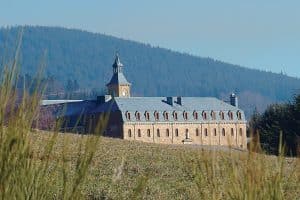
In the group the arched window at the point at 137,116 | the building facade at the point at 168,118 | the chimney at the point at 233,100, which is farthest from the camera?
the chimney at the point at 233,100

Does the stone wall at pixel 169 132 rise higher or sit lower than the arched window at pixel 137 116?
lower

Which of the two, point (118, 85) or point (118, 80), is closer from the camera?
point (118, 85)

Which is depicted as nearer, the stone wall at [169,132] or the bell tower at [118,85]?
the stone wall at [169,132]

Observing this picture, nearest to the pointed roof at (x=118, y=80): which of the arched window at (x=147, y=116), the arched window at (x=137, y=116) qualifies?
the arched window at (x=147, y=116)

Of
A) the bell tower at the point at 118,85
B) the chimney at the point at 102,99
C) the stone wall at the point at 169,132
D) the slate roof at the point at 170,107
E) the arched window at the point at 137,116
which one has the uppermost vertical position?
the bell tower at the point at 118,85

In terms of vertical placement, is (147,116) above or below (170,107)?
below

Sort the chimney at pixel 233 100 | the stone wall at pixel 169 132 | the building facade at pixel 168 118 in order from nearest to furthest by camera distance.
Answer: the building facade at pixel 168 118
the stone wall at pixel 169 132
the chimney at pixel 233 100

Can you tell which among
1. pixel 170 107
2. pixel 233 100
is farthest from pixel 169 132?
pixel 233 100

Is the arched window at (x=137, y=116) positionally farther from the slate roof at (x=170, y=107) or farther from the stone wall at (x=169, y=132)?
the stone wall at (x=169, y=132)

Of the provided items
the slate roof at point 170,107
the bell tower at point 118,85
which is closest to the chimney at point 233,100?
the slate roof at point 170,107

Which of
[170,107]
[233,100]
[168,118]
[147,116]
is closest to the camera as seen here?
[147,116]

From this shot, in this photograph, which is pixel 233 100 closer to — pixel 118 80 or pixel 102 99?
pixel 118 80

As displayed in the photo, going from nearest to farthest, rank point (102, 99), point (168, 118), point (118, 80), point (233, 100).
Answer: point (168, 118) → point (102, 99) → point (233, 100) → point (118, 80)

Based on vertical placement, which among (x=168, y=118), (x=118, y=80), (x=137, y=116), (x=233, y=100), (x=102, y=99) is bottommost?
(x=168, y=118)
